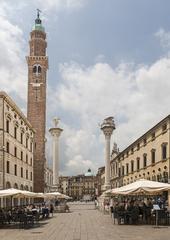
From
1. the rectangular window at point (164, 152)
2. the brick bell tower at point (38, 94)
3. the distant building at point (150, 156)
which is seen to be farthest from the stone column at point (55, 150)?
the rectangular window at point (164, 152)

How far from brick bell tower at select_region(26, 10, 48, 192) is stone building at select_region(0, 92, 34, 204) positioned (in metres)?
11.3

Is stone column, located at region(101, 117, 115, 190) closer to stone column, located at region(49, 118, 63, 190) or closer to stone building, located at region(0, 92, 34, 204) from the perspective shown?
stone column, located at region(49, 118, 63, 190)

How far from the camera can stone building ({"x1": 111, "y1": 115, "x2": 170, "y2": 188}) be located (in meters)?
44.5

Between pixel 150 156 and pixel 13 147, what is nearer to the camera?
pixel 13 147

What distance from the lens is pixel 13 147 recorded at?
48.9 meters

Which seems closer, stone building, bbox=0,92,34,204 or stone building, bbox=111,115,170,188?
stone building, bbox=0,92,34,204

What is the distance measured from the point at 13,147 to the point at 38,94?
2942 cm

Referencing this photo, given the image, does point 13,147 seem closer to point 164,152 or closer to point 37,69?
point 164,152

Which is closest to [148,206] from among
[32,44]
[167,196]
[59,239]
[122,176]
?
[59,239]

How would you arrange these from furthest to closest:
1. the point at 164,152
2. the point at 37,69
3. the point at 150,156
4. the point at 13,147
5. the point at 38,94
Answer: the point at 37,69 → the point at 38,94 → the point at 150,156 → the point at 13,147 → the point at 164,152

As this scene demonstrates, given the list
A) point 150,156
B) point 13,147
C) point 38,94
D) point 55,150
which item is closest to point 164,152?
point 150,156

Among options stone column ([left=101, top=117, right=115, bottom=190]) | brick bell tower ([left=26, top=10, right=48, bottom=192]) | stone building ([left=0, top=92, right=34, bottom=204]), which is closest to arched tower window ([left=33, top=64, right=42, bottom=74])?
brick bell tower ([left=26, top=10, right=48, bottom=192])

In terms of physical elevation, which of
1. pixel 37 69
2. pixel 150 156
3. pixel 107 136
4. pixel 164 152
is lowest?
pixel 150 156

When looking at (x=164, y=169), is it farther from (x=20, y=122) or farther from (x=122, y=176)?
(x=122, y=176)
